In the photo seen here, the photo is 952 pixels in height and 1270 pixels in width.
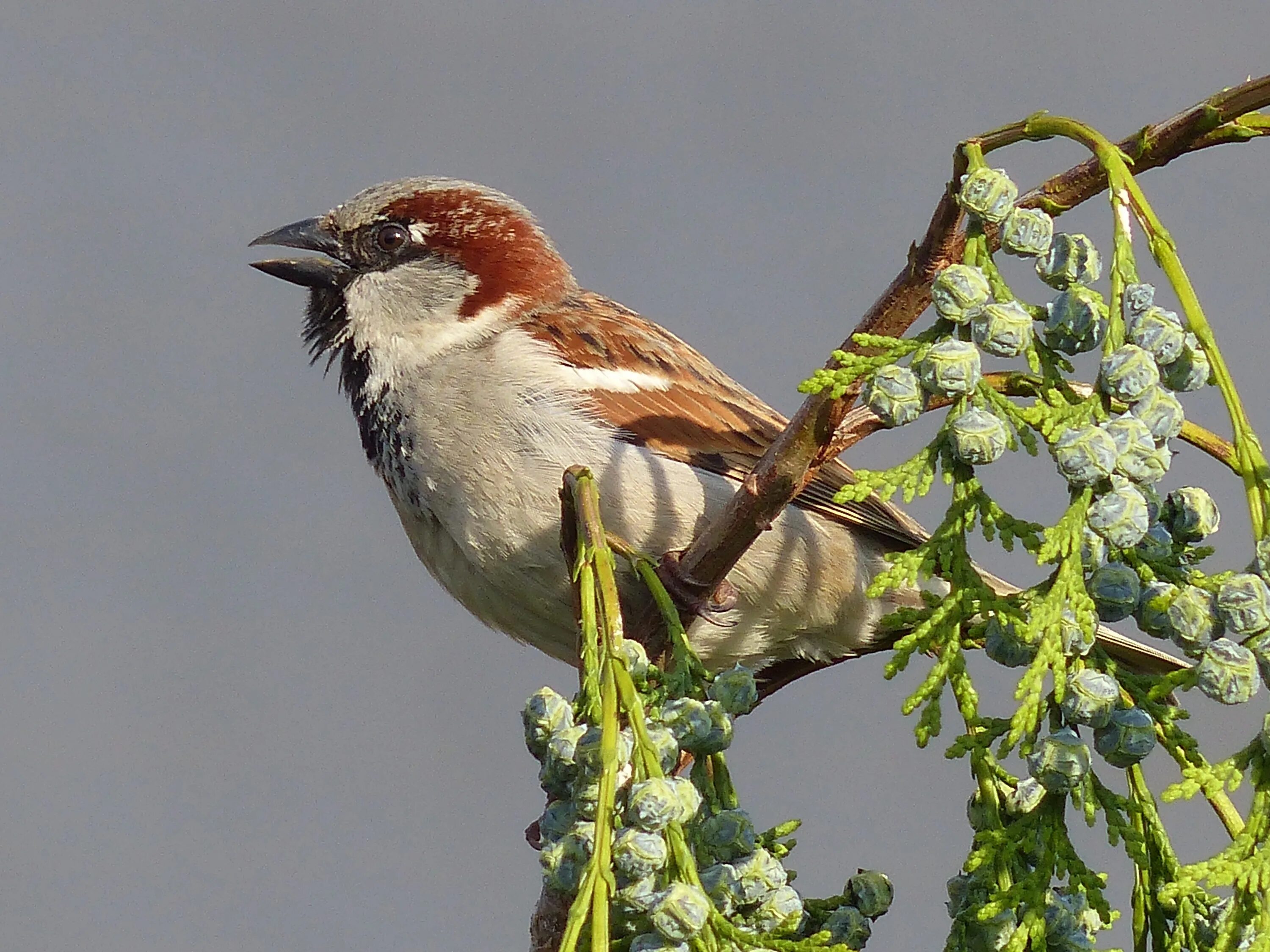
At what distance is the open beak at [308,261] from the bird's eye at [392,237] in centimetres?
8

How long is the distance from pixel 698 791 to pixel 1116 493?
0.40 metres

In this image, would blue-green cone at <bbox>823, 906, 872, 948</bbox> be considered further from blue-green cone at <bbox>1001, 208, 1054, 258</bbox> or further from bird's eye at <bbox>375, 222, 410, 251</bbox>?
bird's eye at <bbox>375, 222, 410, 251</bbox>

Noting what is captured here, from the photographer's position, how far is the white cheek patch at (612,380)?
2.48 metres

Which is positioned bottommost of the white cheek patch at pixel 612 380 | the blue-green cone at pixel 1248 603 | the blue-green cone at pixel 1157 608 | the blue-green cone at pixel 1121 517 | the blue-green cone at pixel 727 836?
the blue-green cone at pixel 727 836

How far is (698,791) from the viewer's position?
118 cm

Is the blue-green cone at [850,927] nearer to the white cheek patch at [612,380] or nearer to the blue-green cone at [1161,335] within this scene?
the blue-green cone at [1161,335]

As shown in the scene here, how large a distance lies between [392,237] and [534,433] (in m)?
0.67

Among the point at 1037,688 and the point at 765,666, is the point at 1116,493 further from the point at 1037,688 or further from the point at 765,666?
the point at 765,666

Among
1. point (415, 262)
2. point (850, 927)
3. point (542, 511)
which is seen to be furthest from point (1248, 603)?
point (415, 262)

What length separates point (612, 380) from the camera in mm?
2551

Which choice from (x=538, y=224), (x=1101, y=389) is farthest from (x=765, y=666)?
(x=1101, y=389)

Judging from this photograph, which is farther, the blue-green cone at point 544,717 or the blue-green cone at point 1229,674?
the blue-green cone at point 544,717

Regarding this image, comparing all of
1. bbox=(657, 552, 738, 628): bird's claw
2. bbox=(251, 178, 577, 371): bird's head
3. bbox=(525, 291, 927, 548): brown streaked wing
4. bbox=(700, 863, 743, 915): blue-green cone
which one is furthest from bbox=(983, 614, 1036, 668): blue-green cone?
bbox=(251, 178, 577, 371): bird's head

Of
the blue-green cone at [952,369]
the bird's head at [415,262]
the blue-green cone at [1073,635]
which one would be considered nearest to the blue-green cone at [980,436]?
the blue-green cone at [952,369]
